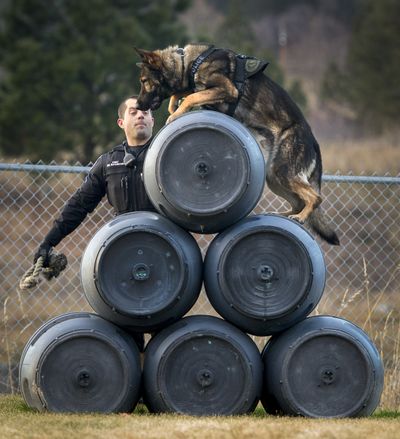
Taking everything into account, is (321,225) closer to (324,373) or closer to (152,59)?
(324,373)

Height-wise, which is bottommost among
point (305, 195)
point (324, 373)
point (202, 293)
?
point (202, 293)

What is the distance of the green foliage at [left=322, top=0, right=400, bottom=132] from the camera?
88.6 feet

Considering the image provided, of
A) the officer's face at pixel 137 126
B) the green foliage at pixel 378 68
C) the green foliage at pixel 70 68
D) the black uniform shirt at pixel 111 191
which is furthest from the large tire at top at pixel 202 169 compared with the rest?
the green foliage at pixel 378 68

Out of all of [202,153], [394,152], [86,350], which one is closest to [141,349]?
[86,350]

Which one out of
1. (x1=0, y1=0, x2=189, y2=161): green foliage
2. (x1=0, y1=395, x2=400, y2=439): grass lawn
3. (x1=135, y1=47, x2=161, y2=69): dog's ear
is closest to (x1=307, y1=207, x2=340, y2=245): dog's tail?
(x1=135, y1=47, x2=161, y2=69): dog's ear

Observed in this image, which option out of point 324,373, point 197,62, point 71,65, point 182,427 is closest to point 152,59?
point 197,62

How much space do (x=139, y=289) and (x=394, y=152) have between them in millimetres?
20396

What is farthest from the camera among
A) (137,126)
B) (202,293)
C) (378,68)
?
(378,68)

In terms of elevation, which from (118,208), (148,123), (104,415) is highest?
(148,123)

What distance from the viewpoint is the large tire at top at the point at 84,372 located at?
5.64 metres

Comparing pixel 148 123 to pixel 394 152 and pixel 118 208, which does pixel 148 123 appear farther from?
pixel 394 152

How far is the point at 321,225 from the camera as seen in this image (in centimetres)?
700

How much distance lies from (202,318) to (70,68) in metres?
10.8

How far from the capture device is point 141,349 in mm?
6203
